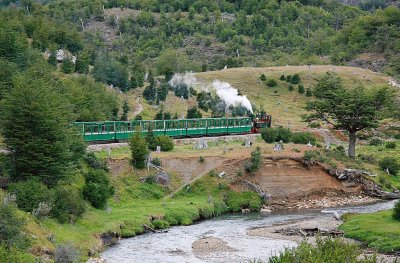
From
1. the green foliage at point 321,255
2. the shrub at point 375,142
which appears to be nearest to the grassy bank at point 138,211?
the green foliage at point 321,255

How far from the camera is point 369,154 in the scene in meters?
98.7

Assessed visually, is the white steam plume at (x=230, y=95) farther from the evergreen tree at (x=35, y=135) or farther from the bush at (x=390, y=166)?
the evergreen tree at (x=35, y=135)

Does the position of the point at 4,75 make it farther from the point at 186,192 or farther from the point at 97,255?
the point at 97,255

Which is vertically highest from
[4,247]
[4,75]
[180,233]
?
[4,75]

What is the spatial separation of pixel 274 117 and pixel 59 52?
40766 millimetres

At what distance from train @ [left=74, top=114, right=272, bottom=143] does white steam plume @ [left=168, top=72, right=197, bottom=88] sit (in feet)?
96.3

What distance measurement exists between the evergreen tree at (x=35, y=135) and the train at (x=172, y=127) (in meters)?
12.0

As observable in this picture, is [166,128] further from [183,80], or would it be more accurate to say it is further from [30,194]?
[183,80]

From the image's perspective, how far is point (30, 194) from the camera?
51875 millimetres

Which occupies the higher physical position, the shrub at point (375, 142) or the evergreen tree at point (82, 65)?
the evergreen tree at point (82, 65)

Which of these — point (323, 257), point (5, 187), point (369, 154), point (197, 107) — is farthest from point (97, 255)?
point (197, 107)

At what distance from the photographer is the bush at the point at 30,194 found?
51250mm

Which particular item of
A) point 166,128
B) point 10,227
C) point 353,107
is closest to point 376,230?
point 10,227

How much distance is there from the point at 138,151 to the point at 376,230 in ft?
87.1
